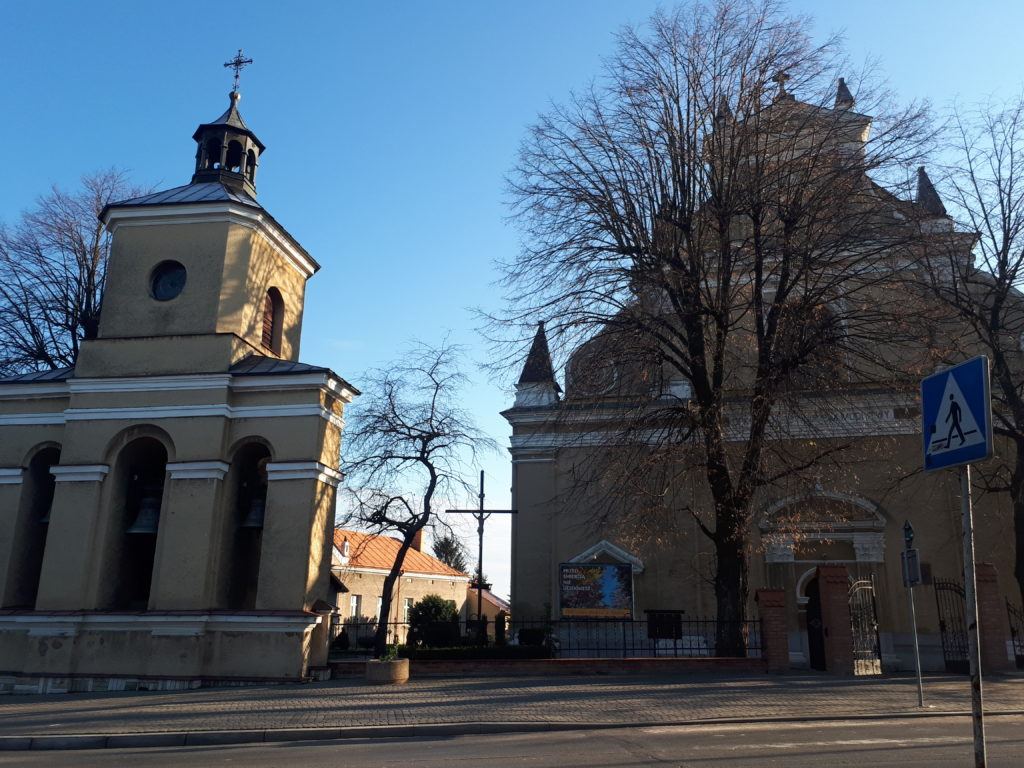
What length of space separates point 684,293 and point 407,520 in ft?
34.3

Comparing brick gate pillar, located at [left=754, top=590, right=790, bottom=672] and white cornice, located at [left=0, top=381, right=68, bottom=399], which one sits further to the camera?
white cornice, located at [left=0, top=381, right=68, bottom=399]

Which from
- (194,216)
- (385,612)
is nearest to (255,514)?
(385,612)

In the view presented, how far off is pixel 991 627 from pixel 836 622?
12.4 feet

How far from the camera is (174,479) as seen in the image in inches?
760

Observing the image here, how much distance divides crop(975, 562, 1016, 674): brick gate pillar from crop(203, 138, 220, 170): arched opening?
72.7 ft

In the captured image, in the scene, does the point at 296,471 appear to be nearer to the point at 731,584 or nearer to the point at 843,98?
the point at 731,584

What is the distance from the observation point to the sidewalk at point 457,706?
11578 mm

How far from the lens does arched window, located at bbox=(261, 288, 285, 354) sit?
2300 centimetres

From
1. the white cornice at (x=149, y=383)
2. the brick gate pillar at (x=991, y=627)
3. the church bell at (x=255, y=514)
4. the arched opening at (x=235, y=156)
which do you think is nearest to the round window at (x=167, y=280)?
the white cornice at (x=149, y=383)

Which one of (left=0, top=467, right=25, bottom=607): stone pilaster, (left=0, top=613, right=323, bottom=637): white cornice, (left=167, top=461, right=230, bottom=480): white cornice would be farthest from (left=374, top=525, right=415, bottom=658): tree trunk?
(left=0, top=467, right=25, bottom=607): stone pilaster

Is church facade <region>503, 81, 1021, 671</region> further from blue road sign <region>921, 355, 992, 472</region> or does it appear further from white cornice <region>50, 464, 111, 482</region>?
blue road sign <region>921, 355, 992, 472</region>

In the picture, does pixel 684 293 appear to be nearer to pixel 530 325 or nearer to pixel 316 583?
pixel 530 325

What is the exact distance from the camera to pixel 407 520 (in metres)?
23.7

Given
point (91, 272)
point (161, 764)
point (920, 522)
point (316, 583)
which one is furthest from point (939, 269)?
point (91, 272)
